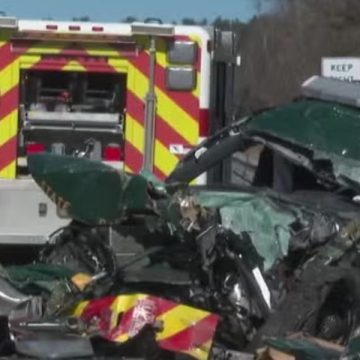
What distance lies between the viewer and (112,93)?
525 inches

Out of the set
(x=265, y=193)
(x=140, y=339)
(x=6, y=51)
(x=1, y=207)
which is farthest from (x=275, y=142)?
(x=6, y=51)

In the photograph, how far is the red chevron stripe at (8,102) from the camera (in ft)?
43.1

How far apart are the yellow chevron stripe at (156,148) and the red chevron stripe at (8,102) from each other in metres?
0.93

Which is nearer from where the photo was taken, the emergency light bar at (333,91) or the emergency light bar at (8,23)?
the emergency light bar at (333,91)

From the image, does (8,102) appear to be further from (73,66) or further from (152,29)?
(152,29)

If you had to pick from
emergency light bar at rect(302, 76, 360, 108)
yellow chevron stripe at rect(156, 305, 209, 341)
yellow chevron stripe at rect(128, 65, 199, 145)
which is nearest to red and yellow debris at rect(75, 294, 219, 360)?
yellow chevron stripe at rect(156, 305, 209, 341)

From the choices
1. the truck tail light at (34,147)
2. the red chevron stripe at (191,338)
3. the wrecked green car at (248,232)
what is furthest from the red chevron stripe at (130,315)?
the truck tail light at (34,147)

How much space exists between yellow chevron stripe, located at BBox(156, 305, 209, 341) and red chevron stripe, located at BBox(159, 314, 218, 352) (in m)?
0.02

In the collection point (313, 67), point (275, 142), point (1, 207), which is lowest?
point (313, 67)

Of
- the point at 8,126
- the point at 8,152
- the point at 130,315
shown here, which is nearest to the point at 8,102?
the point at 8,126

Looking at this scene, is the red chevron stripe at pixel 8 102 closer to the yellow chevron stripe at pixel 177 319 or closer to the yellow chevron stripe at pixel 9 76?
the yellow chevron stripe at pixel 9 76

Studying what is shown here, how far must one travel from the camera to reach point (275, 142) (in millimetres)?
10031

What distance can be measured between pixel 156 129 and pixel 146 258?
12.3ft

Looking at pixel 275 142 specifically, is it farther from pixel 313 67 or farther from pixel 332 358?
pixel 313 67
